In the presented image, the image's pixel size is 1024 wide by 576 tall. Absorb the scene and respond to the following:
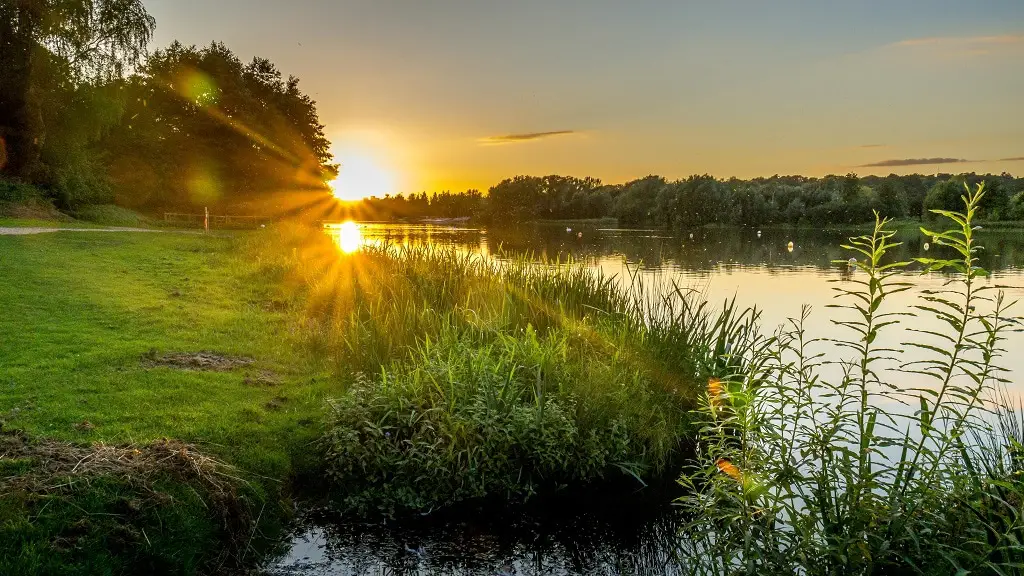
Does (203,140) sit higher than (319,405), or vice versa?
(203,140)

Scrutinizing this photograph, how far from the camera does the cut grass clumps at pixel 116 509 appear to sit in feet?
13.1

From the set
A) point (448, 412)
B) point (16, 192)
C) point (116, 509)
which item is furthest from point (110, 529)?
point (16, 192)

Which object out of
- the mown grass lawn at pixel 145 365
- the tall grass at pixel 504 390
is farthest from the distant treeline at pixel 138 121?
the tall grass at pixel 504 390

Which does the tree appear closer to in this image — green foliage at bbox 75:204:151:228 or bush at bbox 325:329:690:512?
green foliage at bbox 75:204:151:228

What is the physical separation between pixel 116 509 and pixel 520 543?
126 inches

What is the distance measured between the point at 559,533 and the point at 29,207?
3351 centimetres

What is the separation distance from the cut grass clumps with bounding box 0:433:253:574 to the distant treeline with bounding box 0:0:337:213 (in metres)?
31.8

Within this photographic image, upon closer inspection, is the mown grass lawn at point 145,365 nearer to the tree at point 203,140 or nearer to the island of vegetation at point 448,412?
the island of vegetation at point 448,412

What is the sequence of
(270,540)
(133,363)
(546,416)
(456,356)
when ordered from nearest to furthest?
(270,540) → (546,416) → (456,356) → (133,363)

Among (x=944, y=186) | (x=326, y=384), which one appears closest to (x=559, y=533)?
(x=326, y=384)

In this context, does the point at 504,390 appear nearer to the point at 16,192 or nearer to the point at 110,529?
the point at 110,529

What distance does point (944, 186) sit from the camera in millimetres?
61000

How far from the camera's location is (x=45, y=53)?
31.6 meters

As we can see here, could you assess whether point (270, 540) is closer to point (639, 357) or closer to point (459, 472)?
point (459, 472)
